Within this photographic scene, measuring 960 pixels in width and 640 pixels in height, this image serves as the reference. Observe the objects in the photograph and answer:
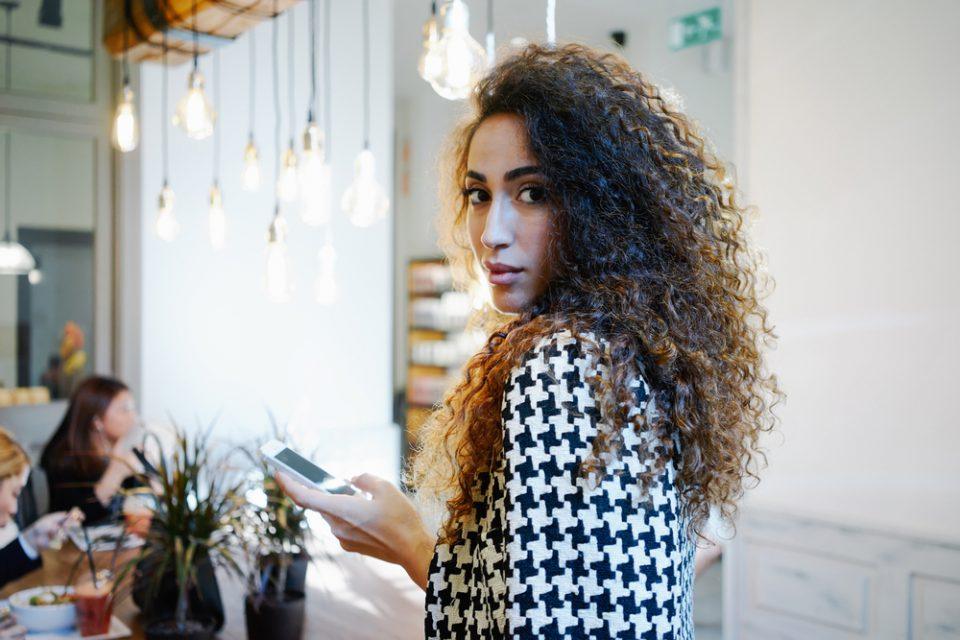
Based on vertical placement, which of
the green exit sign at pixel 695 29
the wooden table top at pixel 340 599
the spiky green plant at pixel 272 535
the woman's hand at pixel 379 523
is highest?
the green exit sign at pixel 695 29

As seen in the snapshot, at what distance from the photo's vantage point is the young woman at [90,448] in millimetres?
3307

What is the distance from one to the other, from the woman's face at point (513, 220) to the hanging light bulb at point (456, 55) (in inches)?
21.3

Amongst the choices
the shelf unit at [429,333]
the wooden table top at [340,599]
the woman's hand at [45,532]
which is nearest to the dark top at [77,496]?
the wooden table top at [340,599]

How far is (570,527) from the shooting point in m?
0.81

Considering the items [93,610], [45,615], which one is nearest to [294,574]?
[93,610]

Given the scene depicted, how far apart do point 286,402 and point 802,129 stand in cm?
297

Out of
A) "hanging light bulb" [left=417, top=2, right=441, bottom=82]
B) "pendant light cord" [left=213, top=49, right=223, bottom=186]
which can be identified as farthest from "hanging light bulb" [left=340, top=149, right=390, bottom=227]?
"pendant light cord" [left=213, top=49, right=223, bottom=186]

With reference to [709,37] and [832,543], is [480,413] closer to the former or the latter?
[832,543]

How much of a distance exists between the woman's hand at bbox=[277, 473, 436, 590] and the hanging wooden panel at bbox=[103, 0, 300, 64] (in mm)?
1926

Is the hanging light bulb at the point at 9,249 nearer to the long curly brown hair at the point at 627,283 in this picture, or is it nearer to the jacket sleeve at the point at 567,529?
the long curly brown hair at the point at 627,283

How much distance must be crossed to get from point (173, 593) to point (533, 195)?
149 centimetres

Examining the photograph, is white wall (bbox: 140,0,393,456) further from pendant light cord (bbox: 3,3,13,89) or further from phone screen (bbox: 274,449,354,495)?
phone screen (bbox: 274,449,354,495)

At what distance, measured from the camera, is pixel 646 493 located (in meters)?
0.84

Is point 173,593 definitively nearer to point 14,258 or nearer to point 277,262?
point 277,262
